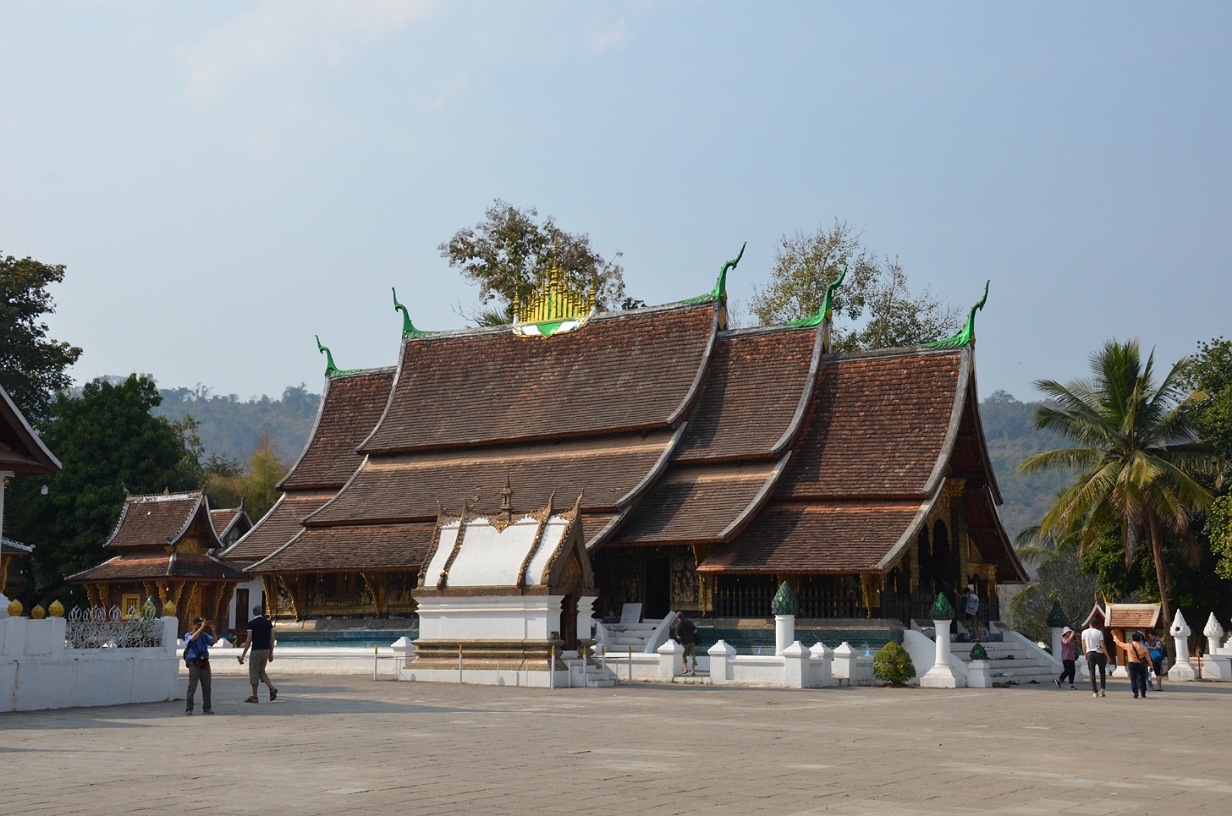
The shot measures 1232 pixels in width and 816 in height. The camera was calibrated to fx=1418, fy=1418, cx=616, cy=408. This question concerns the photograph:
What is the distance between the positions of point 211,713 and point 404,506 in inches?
608

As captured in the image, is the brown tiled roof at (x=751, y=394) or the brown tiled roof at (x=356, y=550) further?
the brown tiled roof at (x=356, y=550)

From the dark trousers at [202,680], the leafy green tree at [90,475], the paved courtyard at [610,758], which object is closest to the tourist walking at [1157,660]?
the paved courtyard at [610,758]

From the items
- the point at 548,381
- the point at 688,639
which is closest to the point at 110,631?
the point at 688,639

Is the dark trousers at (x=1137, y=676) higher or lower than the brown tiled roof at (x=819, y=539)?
lower

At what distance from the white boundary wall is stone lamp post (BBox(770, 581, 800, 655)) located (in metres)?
10.3

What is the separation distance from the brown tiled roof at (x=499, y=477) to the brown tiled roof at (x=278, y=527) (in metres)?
1.59

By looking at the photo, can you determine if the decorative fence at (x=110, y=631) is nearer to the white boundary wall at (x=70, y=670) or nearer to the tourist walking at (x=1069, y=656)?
the white boundary wall at (x=70, y=670)

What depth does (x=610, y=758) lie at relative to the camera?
10.5m

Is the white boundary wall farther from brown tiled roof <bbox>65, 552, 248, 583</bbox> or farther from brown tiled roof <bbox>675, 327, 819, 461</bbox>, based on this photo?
brown tiled roof <bbox>65, 552, 248, 583</bbox>

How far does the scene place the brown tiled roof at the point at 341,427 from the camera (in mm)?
34156

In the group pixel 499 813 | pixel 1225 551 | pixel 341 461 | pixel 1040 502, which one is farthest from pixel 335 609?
pixel 1040 502

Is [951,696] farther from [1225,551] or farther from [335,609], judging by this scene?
[335,609]

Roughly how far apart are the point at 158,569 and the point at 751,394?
61.1ft

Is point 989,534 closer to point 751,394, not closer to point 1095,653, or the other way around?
point 751,394
